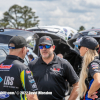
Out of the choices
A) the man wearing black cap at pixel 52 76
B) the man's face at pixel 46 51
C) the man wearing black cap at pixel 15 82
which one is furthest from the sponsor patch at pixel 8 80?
the man's face at pixel 46 51

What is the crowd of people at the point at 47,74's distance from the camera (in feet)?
7.36

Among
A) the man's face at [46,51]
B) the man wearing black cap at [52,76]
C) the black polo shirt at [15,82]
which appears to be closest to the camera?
the black polo shirt at [15,82]

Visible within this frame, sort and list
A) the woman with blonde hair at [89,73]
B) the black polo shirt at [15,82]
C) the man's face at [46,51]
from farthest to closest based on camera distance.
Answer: the man's face at [46,51] → the woman with blonde hair at [89,73] → the black polo shirt at [15,82]

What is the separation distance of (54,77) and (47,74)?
133mm

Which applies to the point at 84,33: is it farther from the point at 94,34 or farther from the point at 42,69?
the point at 42,69

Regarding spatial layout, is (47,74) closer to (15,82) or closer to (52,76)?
(52,76)

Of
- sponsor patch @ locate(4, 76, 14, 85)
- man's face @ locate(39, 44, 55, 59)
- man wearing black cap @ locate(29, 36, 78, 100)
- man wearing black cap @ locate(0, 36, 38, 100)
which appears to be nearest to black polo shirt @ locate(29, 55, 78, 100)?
man wearing black cap @ locate(29, 36, 78, 100)

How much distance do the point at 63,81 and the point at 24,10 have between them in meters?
48.4

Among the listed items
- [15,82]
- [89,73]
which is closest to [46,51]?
[89,73]

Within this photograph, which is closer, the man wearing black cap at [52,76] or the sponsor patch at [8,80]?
the sponsor patch at [8,80]

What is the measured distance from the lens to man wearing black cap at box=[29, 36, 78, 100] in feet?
10.2

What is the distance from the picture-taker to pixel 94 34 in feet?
20.7

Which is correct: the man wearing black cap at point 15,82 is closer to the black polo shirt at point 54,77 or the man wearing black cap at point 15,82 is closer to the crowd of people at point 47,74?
the crowd of people at point 47,74

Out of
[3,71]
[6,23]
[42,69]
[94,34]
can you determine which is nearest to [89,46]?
[42,69]
